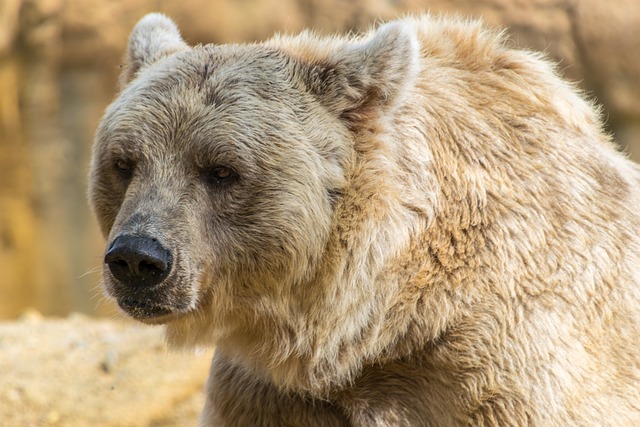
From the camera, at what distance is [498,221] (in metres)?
3.83

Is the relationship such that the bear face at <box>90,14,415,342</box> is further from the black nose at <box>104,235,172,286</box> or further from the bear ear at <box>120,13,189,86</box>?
the bear ear at <box>120,13,189,86</box>

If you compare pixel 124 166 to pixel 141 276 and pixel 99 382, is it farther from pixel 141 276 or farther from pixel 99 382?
pixel 99 382

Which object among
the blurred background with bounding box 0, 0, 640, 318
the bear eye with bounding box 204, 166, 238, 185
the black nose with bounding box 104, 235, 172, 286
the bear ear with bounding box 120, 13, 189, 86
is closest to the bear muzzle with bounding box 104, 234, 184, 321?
the black nose with bounding box 104, 235, 172, 286

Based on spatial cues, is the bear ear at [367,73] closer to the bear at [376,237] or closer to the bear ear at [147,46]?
the bear at [376,237]

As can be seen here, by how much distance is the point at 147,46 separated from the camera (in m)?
4.34

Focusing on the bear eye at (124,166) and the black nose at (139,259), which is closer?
the black nose at (139,259)

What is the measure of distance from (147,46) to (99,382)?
2.98 meters

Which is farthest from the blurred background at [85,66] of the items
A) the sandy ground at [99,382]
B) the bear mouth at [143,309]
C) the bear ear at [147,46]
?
the bear mouth at [143,309]

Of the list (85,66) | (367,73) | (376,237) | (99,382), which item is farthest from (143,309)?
(85,66)

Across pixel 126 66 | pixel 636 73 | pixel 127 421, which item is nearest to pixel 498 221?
pixel 126 66

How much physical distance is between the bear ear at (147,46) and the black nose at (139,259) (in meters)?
1.08

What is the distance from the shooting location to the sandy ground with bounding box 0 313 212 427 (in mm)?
6281

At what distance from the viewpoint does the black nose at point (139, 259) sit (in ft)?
11.5

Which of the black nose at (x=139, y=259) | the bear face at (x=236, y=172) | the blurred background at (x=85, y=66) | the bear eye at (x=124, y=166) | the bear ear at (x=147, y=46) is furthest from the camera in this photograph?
the blurred background at (x=85, y=66)
